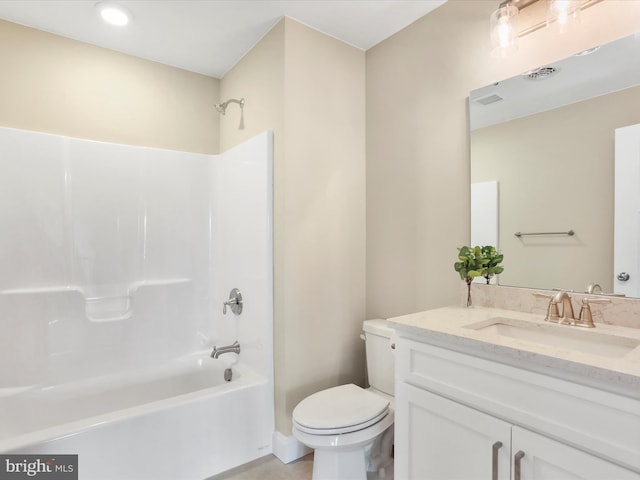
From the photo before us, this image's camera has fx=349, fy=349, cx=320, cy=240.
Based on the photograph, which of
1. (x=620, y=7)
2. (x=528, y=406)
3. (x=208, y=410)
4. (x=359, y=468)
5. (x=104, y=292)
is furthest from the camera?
(x=104, y=292)

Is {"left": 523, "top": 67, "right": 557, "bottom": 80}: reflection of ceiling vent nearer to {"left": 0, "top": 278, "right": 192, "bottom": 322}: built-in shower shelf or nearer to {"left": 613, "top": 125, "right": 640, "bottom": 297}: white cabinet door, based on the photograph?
{"left": 613, "top": 125, "right": 640, "bottom": 297}: white cabinet door

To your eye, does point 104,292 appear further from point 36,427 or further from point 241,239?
point 241,239

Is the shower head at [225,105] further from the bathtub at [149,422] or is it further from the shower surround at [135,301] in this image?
the bathtub at [149,422]

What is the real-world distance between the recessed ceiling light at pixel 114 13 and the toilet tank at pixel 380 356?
224 cm

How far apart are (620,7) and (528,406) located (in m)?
1.48

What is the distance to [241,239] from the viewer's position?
A: 7.76 ft

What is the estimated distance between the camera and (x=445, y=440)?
121cm

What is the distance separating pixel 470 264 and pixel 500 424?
741 mm

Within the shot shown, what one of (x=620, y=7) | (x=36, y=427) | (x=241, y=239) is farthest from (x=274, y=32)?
(x=36, y=427)

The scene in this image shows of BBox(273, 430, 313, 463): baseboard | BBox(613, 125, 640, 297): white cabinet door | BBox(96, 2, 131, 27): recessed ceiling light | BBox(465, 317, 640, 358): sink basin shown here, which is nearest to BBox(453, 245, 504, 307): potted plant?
BBox(465, 317, 640, 358): sink basin

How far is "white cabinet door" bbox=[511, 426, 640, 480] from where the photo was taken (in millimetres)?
864

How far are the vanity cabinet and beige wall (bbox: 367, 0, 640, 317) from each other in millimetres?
687

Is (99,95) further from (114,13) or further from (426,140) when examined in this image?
(426,140)

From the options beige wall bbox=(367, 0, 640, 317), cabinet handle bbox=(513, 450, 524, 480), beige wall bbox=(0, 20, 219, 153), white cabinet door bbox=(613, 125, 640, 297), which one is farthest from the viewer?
beige wall bbox=(0, 20, 219, 153)
